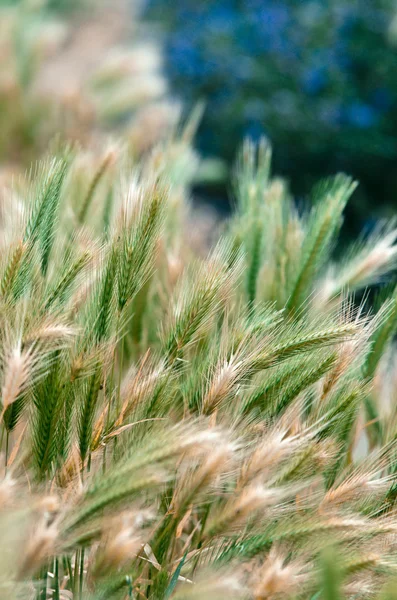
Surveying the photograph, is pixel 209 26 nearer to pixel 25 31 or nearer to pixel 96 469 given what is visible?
pixel 25 31

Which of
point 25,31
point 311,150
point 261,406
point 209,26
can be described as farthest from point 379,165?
point 261,406

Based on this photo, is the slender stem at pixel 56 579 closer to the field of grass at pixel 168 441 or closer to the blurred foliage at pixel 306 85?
the field of grass at pixel 168 441

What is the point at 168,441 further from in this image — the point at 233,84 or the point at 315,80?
the point at 233,84

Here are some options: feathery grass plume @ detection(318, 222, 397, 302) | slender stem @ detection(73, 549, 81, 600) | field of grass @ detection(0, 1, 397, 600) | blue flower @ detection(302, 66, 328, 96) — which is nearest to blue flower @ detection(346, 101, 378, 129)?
blue flower @ detection(302, 66, 328, 96)

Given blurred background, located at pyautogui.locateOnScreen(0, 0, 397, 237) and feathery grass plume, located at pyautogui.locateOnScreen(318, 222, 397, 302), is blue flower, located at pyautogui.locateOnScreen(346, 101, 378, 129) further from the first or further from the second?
feathery grass plume, located at pyautogui.locateOnScreen(318, 222, 397, 302)

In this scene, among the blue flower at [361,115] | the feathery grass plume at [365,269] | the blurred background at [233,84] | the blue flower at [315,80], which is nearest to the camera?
the feathery grass plume at [365,269]

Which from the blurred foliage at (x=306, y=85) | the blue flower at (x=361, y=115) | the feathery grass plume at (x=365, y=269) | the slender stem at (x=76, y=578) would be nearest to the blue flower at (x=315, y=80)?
the blurred foliage at (x=306, y=85)

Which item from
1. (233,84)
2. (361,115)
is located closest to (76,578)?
(361,115)
